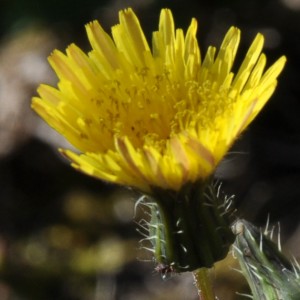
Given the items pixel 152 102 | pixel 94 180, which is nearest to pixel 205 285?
pixel 152 102

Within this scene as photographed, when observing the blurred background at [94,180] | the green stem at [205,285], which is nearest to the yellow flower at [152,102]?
the green stem at [205,285]

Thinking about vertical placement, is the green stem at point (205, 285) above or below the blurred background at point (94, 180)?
above

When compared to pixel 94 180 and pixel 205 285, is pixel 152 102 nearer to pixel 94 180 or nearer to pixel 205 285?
pixel 205 285

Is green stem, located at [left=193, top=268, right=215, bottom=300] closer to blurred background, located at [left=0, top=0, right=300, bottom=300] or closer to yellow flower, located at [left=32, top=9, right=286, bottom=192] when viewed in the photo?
yellow flower, located at [left=32, top=9, right=286, bottom=192]

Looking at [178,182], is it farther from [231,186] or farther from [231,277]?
[231,186]

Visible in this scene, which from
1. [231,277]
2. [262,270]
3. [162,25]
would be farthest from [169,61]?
[231,277]

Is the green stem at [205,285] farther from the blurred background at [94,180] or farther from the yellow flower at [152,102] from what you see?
the blurred background at [94,180]
